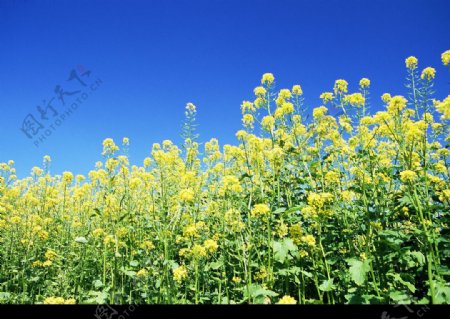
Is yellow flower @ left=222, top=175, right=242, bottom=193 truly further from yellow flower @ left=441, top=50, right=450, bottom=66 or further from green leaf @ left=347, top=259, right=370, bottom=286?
yellow flower @ left=441, top=50, right=450, bottom=66

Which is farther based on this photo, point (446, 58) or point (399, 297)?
point (446, 58)

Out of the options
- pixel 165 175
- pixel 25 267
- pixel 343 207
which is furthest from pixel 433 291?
pixel 25 267

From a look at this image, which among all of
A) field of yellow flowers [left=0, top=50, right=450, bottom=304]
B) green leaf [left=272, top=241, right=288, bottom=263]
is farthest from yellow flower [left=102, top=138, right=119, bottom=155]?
green leaf [left=272, top=241, right=288, bottom=263]

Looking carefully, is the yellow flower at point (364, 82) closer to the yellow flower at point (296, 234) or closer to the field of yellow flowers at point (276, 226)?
the field of yellow flowers at point (276, 226)

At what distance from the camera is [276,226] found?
372 centimetres

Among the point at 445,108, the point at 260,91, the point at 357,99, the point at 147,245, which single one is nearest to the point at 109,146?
the point at 147,245

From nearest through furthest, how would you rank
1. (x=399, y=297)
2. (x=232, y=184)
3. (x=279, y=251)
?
(x=399, y=297), (x=279, y=251), (x=232, y=184)

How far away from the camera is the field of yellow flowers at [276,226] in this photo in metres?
3.07

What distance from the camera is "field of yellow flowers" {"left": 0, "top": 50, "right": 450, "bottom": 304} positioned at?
307 centimetres

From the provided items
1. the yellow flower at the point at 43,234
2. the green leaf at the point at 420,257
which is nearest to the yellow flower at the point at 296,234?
the green leaf at the point at 420,257

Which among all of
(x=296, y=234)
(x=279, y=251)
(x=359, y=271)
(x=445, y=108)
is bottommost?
(x=359, y=271)

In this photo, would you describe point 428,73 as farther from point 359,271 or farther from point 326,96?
point 359,271

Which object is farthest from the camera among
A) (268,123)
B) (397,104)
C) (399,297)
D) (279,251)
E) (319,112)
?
(319,112)
